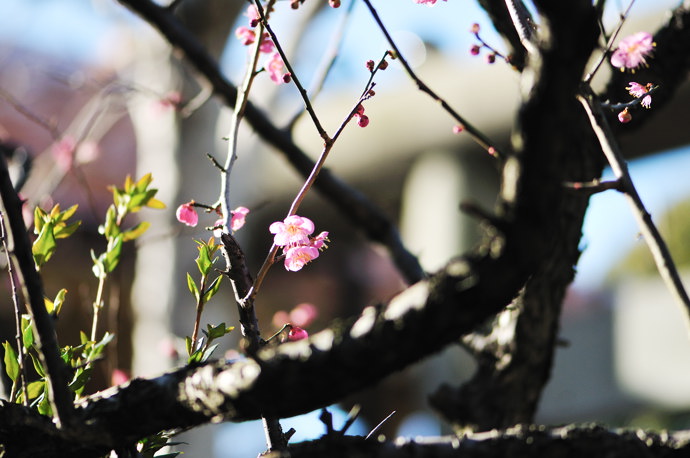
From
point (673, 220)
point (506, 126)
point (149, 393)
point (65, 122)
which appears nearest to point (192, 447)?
point (506, 126)

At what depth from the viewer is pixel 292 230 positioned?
1.19 meters

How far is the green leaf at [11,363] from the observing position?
1067 mm

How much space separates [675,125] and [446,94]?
1633mm

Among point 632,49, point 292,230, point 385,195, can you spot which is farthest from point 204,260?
point 385,195

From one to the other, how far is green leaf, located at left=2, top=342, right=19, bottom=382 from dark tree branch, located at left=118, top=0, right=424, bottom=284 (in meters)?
1.08

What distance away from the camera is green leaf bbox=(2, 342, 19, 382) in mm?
1067

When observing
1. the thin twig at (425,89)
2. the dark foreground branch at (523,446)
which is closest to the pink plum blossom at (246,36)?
the thin twig at (425,89)

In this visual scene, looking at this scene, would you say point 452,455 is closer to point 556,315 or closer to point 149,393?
point 149,393

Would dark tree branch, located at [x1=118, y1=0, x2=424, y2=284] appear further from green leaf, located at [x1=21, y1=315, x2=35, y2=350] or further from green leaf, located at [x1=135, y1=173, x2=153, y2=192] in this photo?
green leaf, located at [x1=21, y1=315, x2=35, y2=350]

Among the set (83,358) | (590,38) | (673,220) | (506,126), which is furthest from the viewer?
(673,220)

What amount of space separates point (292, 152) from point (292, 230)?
92 cm

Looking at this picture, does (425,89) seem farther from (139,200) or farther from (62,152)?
(62,152)

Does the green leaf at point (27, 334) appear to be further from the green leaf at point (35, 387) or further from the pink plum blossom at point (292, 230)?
the pink plum blossom at point (292, 230)

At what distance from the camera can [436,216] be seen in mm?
5719
